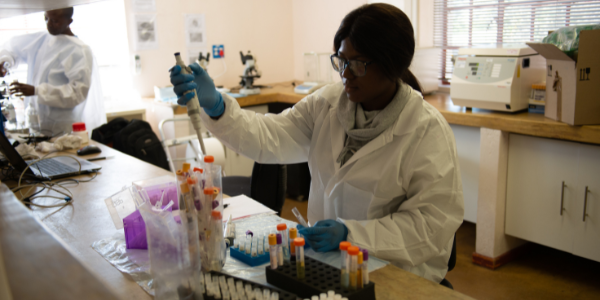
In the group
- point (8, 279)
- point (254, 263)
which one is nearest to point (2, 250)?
point (8, 279)

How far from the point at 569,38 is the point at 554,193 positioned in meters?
0.76

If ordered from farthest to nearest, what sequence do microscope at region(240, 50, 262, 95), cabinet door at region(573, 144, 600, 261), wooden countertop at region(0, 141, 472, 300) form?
microscope at region(240, 50, 262, 95), cabinet door at region(573, 144, 600, 261), wooden countertop at region(0, 141, 472, 300)

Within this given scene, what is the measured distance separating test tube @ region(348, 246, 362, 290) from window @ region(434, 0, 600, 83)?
7.74 ft

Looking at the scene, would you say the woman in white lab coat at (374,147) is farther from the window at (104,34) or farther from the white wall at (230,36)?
the white wall at (230,36)

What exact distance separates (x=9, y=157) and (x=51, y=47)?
54.5 inches

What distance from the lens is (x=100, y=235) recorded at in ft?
4.29

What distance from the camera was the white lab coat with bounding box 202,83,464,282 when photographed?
3.86 feet

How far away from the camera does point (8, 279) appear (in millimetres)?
234

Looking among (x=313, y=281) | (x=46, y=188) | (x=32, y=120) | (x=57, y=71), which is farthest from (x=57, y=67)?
(x=313, y=281)

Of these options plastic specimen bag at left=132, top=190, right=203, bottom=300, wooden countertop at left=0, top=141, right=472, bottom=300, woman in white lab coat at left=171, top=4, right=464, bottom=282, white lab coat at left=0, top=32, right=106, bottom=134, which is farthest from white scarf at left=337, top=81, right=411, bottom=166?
white lab coat at left=0, top=32, right=106, bottom=134

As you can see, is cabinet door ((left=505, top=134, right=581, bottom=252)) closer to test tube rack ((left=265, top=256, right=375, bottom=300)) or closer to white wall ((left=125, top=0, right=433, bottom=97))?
white wall ((left=125, top=0, right=433, bottom=97))

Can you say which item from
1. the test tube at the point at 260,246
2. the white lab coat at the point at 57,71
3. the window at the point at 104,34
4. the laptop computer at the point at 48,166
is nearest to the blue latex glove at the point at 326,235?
the test tube at the point at 260,246

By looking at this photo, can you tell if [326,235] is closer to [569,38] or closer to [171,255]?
[171,255]

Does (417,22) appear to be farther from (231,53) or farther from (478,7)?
(231,53)
